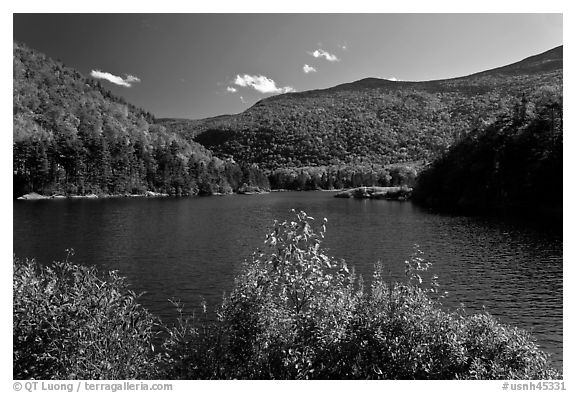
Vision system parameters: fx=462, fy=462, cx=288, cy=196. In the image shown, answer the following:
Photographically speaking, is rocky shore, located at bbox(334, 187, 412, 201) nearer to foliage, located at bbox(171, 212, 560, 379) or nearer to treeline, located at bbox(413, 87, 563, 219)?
treeline, located at bbox(413, 87, 563, 219)

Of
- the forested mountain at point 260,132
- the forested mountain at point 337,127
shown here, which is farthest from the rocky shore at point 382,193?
the forested mountain at point 337,127

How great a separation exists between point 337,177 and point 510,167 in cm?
7854

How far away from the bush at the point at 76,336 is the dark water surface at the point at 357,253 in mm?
7103

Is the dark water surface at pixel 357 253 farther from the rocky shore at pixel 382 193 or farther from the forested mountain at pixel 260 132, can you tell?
the rocky shore at pixel 382 193

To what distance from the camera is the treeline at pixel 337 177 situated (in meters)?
Result: 123

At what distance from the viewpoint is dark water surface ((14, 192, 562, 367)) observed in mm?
17875

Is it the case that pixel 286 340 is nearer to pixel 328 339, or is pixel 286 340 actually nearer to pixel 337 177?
pixel 328 339

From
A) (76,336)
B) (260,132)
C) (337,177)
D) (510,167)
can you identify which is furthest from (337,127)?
(76,336)

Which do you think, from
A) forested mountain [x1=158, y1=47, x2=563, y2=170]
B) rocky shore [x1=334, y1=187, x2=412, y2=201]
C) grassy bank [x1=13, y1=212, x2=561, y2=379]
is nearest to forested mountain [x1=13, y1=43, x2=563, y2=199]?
forested mountain [x1=158, y1=47, x2=563, y2=170]

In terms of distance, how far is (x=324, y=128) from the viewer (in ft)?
600
